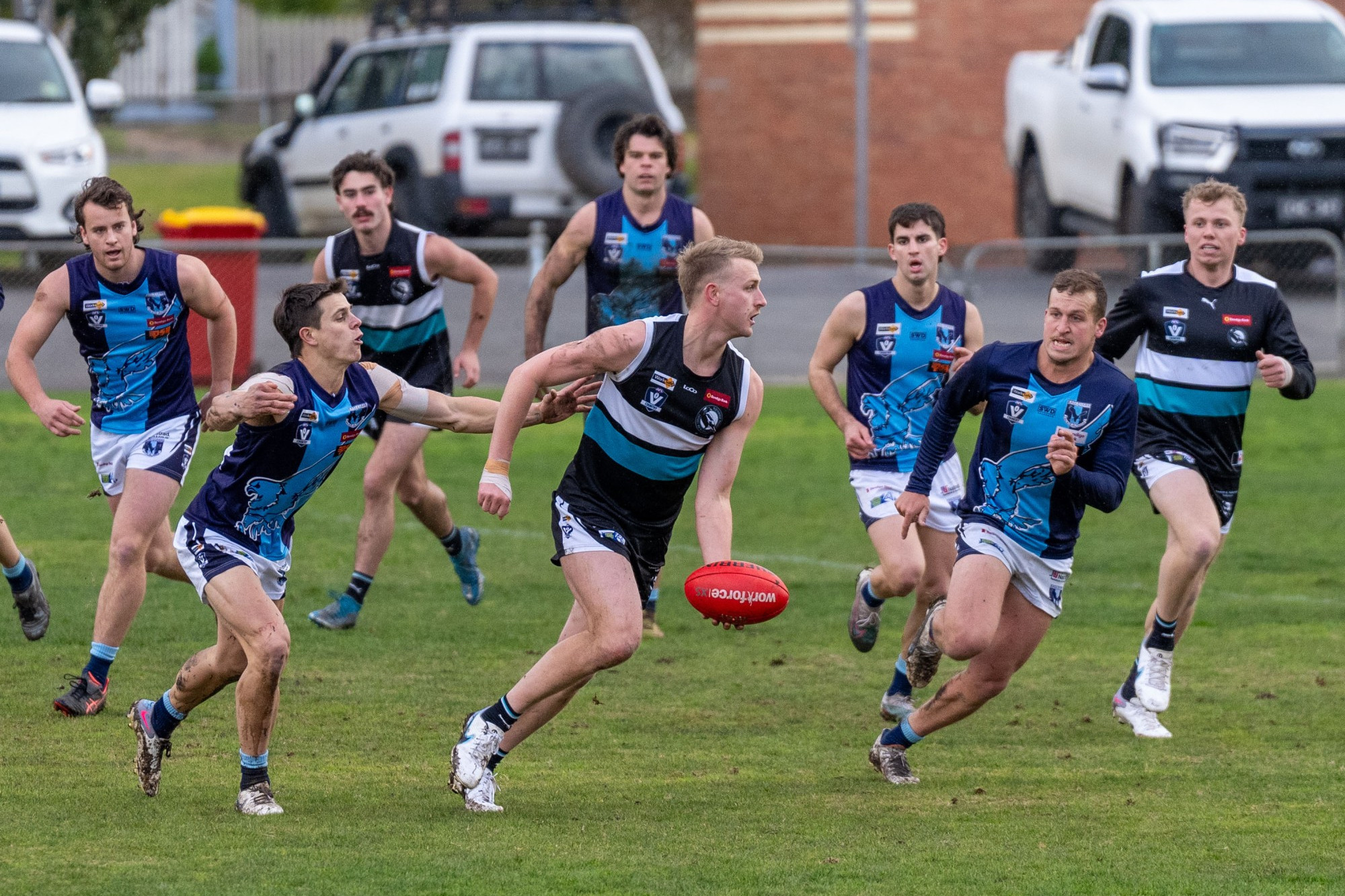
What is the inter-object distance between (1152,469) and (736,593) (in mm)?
2802

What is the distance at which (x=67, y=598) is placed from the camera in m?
9.95

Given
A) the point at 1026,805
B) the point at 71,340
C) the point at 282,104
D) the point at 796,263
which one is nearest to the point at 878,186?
the point at 796,263

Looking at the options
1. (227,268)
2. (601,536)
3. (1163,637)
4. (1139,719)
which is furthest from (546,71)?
(601,536)

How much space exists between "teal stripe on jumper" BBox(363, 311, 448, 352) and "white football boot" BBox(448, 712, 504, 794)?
3.42 meters

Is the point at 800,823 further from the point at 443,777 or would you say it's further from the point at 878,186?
the point at 878,186

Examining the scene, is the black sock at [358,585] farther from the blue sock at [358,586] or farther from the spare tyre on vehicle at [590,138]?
the spare tyre on vehicle at [590,138]

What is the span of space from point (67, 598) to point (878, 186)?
17.5 m

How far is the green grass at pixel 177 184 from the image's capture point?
98.0ft

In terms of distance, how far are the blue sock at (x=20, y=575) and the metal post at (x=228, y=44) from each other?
3586 centimetres

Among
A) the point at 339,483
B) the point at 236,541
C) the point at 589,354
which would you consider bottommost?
the point at 339,483

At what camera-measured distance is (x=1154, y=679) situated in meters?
8.06

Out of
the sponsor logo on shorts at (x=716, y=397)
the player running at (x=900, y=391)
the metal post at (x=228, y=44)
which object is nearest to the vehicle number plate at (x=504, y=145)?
the player running at (x=900, y=391)

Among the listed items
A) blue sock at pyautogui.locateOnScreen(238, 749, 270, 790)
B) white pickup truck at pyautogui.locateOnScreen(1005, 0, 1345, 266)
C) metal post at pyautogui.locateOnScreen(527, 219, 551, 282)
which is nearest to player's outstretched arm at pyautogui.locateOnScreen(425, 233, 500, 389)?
blue sock at pyautogui.locateOnScreen(238, 749, 270, 790)

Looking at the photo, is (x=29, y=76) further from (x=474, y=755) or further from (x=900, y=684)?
(x=474, y=755)
